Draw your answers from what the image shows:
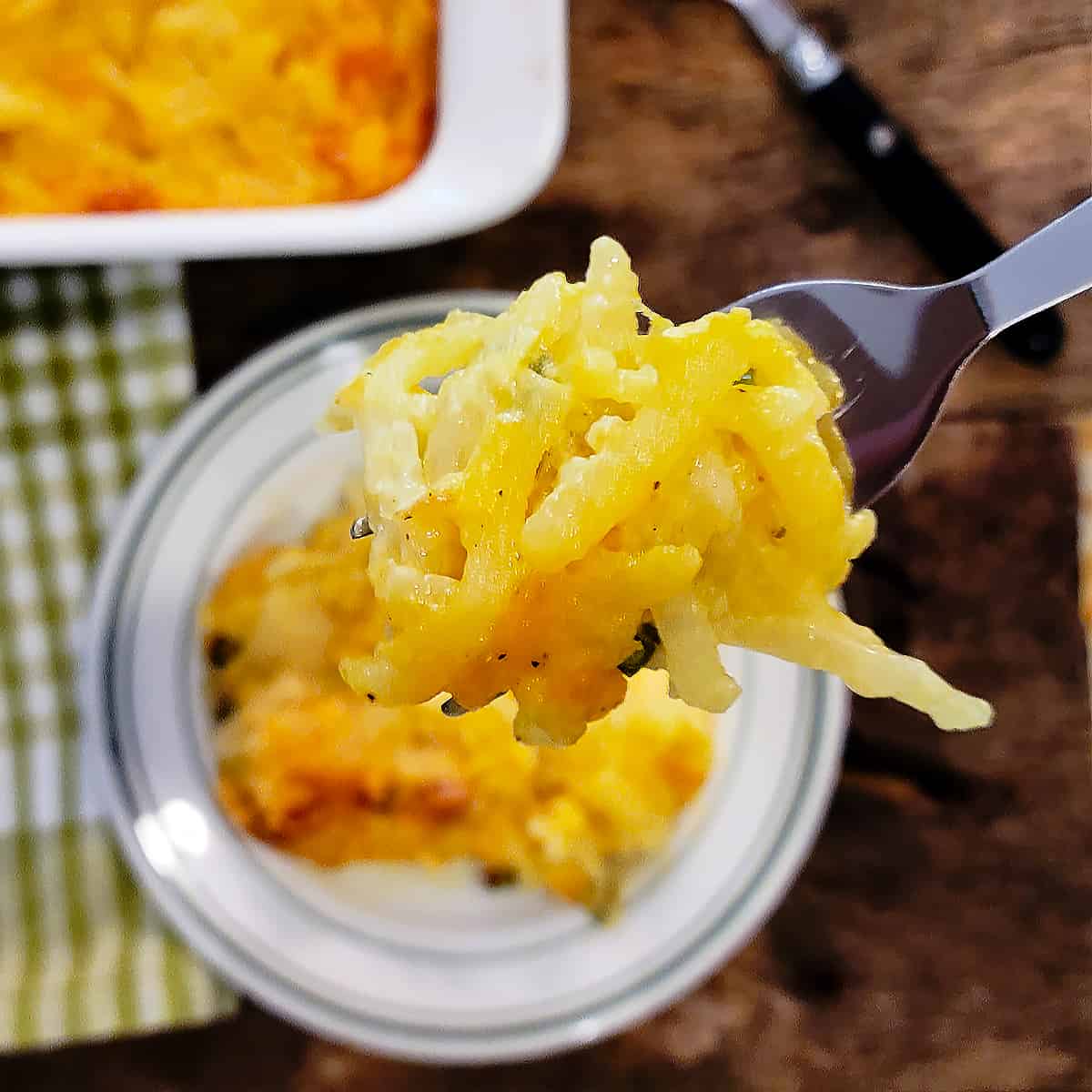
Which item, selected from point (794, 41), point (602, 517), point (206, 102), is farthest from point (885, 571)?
point (206, 102)

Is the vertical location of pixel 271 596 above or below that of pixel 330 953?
above

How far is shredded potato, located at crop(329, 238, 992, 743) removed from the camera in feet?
1.80

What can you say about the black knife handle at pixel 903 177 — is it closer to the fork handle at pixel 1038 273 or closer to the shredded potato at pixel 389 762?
the fork handle at pixel 1038 273

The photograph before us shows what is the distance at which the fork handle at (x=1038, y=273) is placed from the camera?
0.65 m

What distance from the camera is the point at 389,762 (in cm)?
103

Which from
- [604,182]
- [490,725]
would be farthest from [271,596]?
[604,182]

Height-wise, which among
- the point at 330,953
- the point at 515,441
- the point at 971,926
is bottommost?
the point at 971,926

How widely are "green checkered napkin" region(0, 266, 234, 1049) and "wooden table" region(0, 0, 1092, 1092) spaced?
5 cm

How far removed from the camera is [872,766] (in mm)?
1132

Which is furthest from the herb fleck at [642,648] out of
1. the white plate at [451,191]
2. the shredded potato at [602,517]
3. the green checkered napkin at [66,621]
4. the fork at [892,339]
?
the green checkered napkin at [66,621]

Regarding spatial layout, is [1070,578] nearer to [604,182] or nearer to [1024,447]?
[1024,447]

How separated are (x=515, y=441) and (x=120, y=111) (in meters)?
0.60

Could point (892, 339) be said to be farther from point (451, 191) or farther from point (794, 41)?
point (794, 41)

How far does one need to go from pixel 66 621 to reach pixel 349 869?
371 mm
